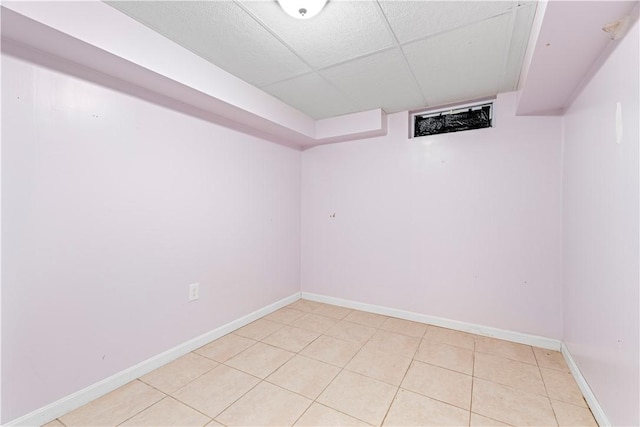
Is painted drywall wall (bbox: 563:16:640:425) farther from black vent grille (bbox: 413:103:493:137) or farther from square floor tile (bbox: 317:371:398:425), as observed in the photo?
square floor tile (bbox: 317:371:398:425)

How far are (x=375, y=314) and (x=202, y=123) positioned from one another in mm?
2687

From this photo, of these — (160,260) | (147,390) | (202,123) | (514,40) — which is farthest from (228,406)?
(514,40)

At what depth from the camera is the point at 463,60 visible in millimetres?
1927

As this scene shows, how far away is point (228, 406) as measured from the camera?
161 cm

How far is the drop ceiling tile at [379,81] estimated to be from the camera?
197cm

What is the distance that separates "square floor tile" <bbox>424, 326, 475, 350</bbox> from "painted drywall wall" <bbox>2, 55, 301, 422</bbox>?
194cm

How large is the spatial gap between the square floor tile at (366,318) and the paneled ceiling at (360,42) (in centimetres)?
233

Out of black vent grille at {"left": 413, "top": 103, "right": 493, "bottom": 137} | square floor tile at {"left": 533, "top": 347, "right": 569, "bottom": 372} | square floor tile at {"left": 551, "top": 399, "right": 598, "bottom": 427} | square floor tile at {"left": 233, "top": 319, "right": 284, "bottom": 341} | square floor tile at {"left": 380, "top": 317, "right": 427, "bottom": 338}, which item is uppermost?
black vent grille at {"left": 413, "top": 103, "right": 493, "bottom": 137}

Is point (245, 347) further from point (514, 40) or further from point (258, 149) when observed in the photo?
point (514, 40)

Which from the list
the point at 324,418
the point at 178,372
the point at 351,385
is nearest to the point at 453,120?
the point at 351,385

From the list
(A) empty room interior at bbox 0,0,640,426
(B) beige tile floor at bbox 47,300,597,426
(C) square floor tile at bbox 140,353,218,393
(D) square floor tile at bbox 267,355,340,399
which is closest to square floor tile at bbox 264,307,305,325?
(A) empty room interior at bbox 0,0,640,426

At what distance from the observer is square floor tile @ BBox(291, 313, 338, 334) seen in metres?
2.68

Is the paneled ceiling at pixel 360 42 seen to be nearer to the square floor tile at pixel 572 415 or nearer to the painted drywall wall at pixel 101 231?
the painted drywall wall at pixel 101 231

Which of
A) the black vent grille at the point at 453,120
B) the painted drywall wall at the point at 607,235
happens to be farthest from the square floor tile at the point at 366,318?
the black vent grille at the point at 453,120
